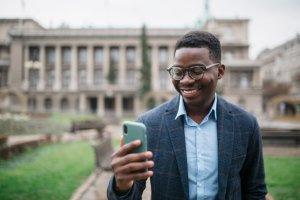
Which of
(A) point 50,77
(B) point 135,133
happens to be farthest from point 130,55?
(B) point 135,133

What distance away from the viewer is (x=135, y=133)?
51.6 inches

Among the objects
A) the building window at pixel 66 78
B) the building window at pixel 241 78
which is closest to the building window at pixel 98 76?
the building window at pixel 66 78

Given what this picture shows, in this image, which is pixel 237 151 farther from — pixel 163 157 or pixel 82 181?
pixel 82 181

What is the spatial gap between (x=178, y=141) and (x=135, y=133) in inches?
24.8

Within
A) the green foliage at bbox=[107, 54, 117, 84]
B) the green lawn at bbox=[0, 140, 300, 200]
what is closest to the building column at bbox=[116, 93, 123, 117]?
the green foliage at bbox=[107, 54, 117, 84]

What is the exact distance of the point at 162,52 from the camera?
48.4 metres

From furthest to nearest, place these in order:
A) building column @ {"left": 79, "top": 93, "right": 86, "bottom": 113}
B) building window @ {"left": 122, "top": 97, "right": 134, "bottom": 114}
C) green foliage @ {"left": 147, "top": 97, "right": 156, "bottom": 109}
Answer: building window @ {"left": 122, "top": 97, "right": 134, "bottom": 114}
building column @ {"left": 79, "top": 93, "right": 86, "bottom": 113}
green foliage @ {"left": 147, "top": 97, "right": 156, "bottom": 109}

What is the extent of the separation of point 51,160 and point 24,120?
11321 millimetres

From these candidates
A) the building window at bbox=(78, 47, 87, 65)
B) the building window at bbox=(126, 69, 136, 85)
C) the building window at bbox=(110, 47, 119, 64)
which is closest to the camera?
the building window at bbox=(126, 69, 136, 85)

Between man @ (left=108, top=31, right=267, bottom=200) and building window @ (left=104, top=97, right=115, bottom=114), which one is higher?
man @ (left=108, top=31, right=267, bottom=200)

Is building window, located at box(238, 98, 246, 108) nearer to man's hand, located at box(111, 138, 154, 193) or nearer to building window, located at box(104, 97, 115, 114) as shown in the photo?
building window, located at box(104, 97, 115, 114)

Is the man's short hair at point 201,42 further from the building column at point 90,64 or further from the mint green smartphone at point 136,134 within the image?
the building column at point 90,64

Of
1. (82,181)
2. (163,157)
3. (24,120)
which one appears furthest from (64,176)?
(24,120)

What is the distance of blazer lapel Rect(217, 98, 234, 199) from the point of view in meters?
1.79
